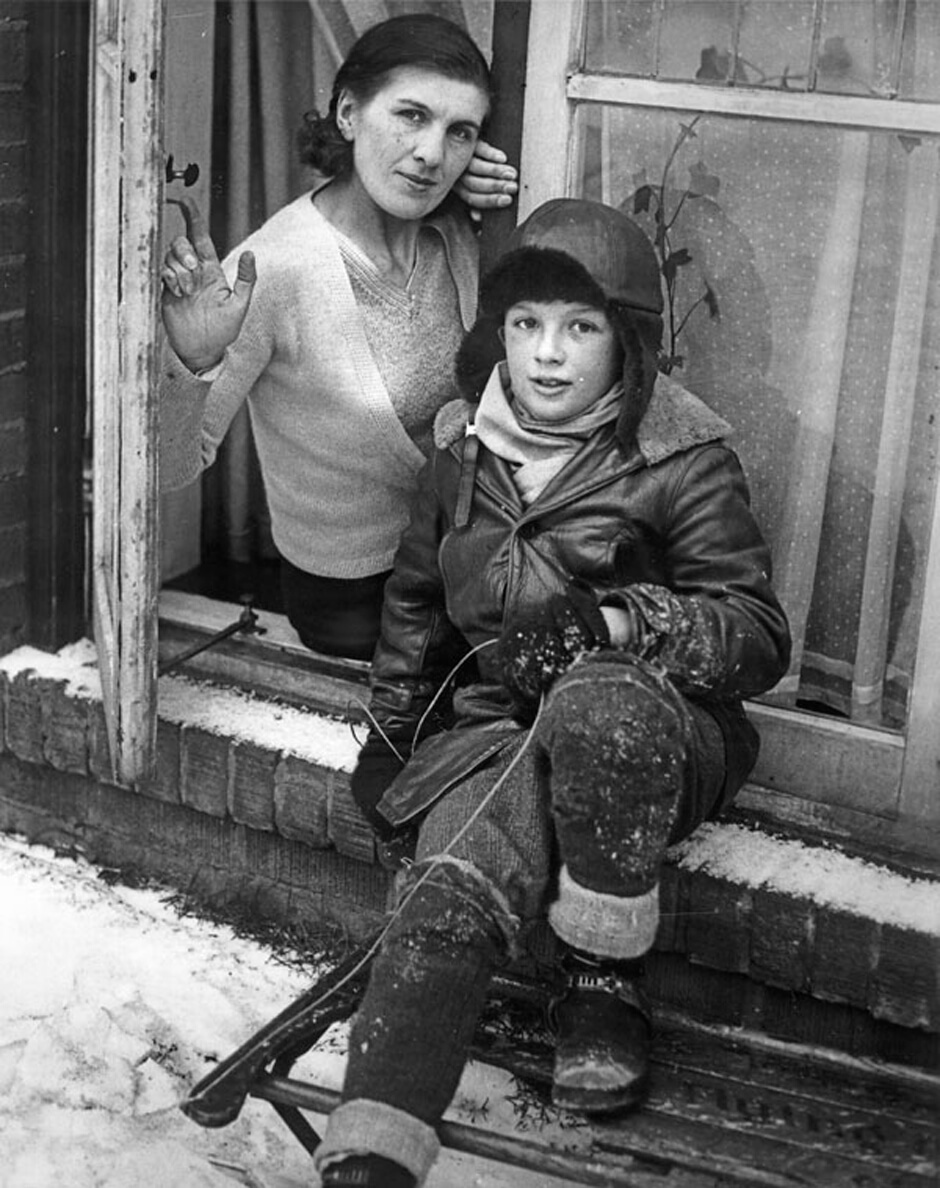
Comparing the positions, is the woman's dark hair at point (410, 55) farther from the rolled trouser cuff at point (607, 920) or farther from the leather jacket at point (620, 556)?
the rolled trouser cuff at point (607, 920)

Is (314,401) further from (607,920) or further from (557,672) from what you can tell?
(607,920)

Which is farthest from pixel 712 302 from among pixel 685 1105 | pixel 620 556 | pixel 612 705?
pixel 685 1105

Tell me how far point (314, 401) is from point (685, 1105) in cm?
160

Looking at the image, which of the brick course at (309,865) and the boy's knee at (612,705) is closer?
the boy's knee at (612,705)

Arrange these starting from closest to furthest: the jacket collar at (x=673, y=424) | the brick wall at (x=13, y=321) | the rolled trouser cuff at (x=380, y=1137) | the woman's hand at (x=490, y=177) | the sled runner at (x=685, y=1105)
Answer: the rolled trouser cuff at (x=380, y=1137), the sled runner at (x=685, y=1105), the jacket collar at (x=673, y=424), the woman's hand at (x=490, y=177), the brick wall at (x=13, y=321)

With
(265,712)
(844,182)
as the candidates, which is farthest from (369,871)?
(844,182)

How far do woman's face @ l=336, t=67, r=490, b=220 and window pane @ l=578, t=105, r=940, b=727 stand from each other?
0.24 metres

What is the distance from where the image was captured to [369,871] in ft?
11.9

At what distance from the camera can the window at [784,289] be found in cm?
320

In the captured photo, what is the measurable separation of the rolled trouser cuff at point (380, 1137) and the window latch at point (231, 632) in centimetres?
142

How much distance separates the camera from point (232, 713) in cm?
376

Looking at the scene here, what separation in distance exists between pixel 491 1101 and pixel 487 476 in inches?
42.9

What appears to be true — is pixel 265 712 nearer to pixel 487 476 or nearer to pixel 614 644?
pixel 487 476

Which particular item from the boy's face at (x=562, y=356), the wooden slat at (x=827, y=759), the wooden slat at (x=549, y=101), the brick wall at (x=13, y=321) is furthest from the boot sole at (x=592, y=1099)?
the brick wall at (x=13, y=321)
